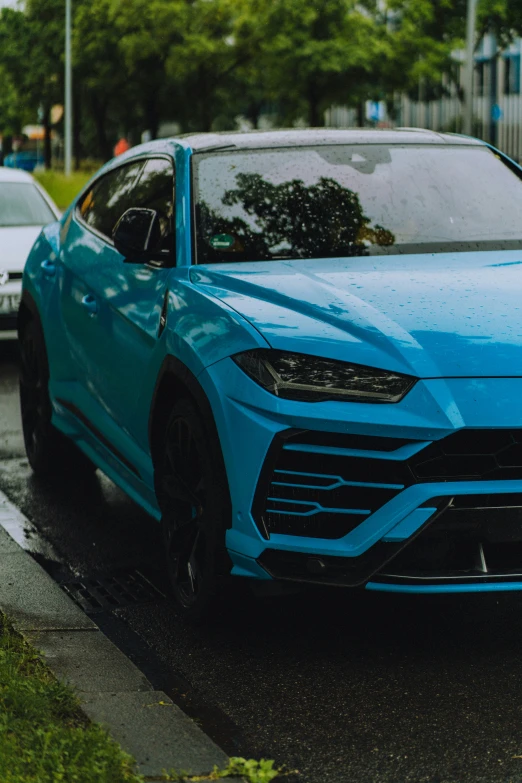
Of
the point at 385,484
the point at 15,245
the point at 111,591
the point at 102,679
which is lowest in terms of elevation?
the point at 111,591

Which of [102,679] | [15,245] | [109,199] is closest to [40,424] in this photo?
[109,199]

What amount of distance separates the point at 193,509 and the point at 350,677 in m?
0.75

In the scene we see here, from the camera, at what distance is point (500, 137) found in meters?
58.8

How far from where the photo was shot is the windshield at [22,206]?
11961 millimetres

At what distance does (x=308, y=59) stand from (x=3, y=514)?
37528mm

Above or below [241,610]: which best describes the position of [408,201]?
above

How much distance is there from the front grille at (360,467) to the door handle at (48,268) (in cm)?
282

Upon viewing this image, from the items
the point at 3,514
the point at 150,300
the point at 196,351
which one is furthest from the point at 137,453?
the point at 3,514

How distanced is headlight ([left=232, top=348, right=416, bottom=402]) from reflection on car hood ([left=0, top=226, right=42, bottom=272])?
7171 mm

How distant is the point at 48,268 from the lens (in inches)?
249

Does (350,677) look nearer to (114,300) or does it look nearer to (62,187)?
(114,300)

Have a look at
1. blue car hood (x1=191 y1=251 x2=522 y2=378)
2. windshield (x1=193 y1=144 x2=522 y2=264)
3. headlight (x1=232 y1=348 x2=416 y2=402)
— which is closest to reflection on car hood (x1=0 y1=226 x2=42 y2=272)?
windshield (x1=193 y1=144 x2=522 y2=264)

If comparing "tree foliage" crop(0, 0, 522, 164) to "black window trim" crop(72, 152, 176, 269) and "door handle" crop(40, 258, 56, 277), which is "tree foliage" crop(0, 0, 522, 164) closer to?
"black window trim" crop(72, 152, 176, 269)

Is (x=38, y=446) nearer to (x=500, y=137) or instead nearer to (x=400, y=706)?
(x=400, y=706)
